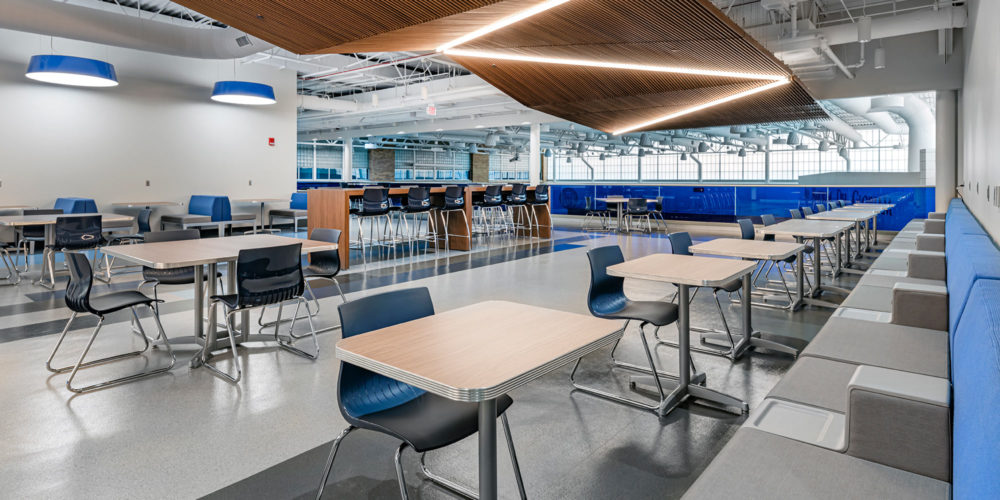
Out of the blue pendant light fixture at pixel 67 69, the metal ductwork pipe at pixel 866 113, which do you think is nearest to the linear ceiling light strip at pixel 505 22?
the blue pendant light fixture at pixel 67 69

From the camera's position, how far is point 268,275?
3.79 m

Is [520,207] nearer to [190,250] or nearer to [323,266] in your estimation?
[323,266]

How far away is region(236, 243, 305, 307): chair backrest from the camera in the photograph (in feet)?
11.9

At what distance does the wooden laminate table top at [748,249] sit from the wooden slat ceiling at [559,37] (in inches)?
77.2

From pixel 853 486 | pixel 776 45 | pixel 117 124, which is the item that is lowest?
pixel 853 486

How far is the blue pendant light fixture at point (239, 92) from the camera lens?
998 cm

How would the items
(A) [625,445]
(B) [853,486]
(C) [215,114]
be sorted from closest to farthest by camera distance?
(B) [853,486]
(A) [625,445]
(C) [215,114]


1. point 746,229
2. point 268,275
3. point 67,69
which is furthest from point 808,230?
point 67,69

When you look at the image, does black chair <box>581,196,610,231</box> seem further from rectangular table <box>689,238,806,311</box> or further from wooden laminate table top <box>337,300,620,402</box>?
wooden laminate table top <box>337,300,620,402</box>

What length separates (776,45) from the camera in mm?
7750

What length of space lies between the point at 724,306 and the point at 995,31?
3.10m

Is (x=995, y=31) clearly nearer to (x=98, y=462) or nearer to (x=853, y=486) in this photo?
(x=853, y=486)

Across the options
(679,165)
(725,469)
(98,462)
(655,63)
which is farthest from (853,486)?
(679,165)

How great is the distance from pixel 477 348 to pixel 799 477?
951mm
